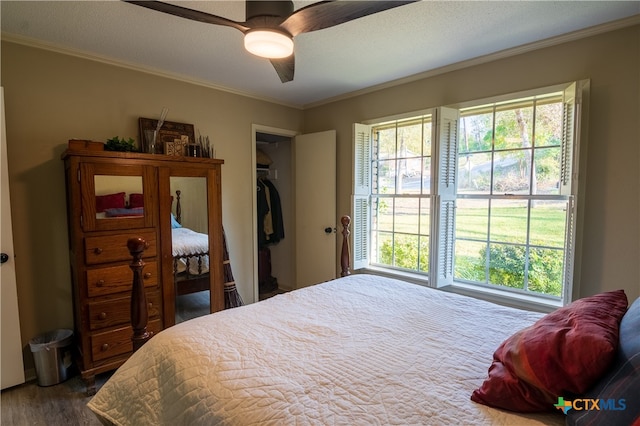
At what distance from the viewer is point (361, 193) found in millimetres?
3531

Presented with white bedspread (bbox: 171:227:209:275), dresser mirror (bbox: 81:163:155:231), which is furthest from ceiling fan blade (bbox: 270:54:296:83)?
white bedspread (bbox: 171:227:209:275)

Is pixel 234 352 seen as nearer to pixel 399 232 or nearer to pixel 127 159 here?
pixel 127 159

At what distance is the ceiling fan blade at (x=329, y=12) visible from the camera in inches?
49.8

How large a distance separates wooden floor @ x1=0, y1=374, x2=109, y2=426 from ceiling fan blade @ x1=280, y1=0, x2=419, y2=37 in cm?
250

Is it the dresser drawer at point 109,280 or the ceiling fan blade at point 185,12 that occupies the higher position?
the ceiling fan blade at point 185,12

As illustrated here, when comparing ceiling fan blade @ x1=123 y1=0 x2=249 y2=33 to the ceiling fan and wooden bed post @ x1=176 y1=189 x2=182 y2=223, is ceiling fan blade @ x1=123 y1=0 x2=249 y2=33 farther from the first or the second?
wooden bed post @ x1=176 y1=189 x2=182 y2=223

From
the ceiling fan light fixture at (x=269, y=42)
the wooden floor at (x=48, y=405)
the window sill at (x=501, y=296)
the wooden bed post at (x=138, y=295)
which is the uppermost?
the ceiling fan light fixture at (x=269, y=42)

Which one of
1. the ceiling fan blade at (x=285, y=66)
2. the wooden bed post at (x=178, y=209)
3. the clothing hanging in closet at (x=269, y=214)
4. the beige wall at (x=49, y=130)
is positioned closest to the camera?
the ceiling fan blade at (x=285, y=66)

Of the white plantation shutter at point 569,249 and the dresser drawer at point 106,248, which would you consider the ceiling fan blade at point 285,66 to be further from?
the white plantation shutter at point 569,249

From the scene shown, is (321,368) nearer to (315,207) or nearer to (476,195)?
(476,195)

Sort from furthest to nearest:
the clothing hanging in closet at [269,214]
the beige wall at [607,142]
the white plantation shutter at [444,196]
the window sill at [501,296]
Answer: the clothing hanging in closet at [269,214] → the white plantation shutter at [444,196] → the window sill at [501,296] → the beige wall at [607,142]

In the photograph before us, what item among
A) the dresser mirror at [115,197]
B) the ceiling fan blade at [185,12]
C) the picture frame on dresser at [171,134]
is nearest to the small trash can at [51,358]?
the dresser mirror at [115,197]

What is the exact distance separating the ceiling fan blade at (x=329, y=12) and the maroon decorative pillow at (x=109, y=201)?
173cm

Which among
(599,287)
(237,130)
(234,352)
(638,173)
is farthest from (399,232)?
(234,352)
